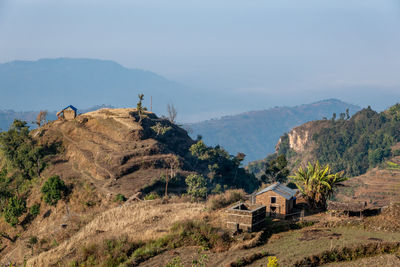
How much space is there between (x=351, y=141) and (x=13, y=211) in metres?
102

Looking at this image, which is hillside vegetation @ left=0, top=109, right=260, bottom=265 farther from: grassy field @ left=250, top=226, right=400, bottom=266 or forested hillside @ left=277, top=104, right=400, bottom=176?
forested hillside @ left=277, top=104, right=400, bottom=176

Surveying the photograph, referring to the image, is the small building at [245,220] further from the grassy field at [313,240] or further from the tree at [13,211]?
the tree at [13,211]

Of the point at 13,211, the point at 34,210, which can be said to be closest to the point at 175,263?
the point at 13,211

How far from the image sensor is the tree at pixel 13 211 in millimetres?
45431

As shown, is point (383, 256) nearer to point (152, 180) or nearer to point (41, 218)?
point (152, 180)

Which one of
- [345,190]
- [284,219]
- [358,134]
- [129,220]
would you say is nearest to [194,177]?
[129,220]

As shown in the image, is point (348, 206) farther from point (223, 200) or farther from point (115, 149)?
point (115, 149)

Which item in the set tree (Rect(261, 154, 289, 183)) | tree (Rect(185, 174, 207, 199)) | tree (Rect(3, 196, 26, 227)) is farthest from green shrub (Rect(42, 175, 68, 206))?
tree (Rect(261, 154, 289, 183))

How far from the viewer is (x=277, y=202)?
92.6ft

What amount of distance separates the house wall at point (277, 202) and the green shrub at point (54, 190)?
91.9 feet

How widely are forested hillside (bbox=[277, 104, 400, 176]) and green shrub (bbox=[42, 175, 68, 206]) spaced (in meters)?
80.5

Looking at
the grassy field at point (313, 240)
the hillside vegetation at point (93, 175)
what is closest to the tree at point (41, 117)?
the hillside vegetation at point (93, 175)

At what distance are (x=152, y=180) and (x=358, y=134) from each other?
90473 millimetres

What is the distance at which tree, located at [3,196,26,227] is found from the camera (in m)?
45.4
